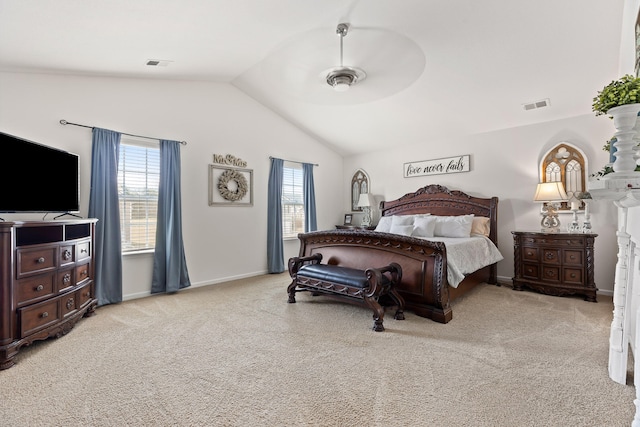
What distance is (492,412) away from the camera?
1.67 meters

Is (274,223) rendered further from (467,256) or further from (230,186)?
(467,256)

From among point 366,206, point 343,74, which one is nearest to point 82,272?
point 343,74

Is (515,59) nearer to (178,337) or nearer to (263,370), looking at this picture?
(263,370)

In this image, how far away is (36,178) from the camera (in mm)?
2777

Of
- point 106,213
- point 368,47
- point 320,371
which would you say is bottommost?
point 320,371

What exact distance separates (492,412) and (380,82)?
150 inches

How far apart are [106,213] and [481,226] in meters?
5.13

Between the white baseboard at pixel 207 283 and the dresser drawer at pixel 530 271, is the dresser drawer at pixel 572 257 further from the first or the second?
the white baseboard at pixel 207 283

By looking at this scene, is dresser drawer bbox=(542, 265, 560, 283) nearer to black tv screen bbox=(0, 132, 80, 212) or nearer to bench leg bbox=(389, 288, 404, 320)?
bench leg bbox=(389, 288, 404, 320)

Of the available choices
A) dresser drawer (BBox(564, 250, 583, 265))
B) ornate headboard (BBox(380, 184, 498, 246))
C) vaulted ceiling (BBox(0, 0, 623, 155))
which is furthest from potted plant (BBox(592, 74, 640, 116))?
ornate headboard (BBox(380, 184, 498, 246))

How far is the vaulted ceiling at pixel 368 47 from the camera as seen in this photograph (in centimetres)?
268

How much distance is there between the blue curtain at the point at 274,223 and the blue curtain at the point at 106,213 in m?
2.30

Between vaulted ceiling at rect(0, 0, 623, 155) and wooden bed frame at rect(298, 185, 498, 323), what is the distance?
1339 mm

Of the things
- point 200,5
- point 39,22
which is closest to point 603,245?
point 200,5
